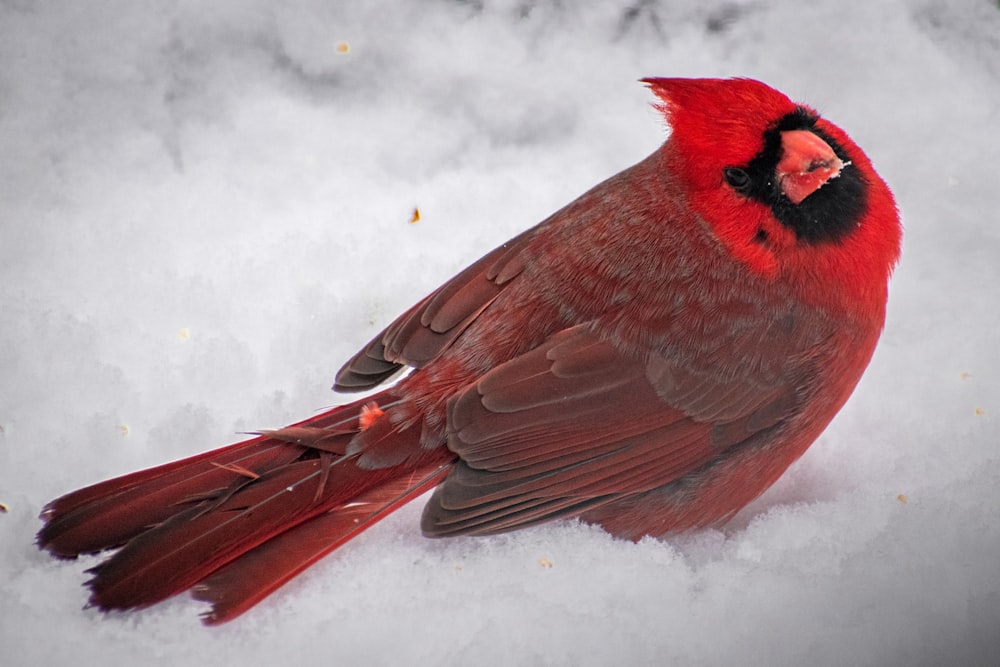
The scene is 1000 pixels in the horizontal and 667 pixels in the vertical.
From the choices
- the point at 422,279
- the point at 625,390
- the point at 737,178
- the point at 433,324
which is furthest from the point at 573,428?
the point at 422,279

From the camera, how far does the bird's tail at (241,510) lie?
1.79 m

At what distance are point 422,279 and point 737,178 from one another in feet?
3.11

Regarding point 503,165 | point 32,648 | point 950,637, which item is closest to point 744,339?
point 950,637

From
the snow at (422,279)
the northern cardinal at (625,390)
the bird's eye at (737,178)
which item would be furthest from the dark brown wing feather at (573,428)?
the bird's eye at (737,178)

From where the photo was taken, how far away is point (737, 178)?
201cm

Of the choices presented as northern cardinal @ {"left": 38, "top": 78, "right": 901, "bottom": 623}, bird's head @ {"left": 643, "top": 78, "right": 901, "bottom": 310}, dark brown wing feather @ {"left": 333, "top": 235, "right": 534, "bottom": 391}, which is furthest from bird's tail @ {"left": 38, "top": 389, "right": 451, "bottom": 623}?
bird's head @ {"left": 643, "top": 78, "right": 901, "bottom": 310}

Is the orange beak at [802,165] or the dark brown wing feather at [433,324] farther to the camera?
the dark brown wing feather at [433,324]

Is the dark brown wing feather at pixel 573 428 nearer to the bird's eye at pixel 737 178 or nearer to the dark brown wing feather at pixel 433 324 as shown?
the dark brown wing feather at pixel 433 324

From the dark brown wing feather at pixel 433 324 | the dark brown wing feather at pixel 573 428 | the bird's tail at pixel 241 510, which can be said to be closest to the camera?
the bird's tail at pixel 241 510

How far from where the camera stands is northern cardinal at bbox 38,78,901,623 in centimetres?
187

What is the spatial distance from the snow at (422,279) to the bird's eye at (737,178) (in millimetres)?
653

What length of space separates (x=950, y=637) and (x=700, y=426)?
0.56 m

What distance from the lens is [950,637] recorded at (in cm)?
178

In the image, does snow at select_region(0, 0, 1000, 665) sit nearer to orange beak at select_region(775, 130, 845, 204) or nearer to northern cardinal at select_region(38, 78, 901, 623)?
northern cardinal at select_region(38, 78, 901, 623)
